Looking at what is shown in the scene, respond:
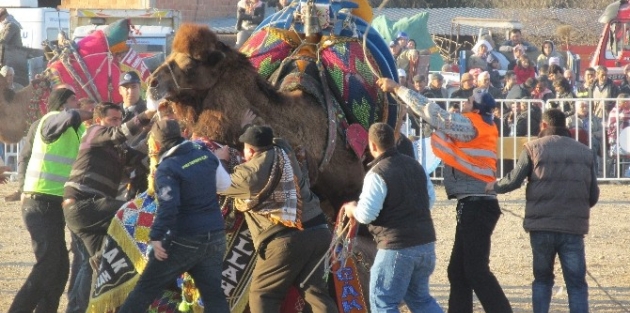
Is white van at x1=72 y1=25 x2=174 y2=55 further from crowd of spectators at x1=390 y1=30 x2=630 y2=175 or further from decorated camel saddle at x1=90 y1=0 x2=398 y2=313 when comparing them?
decorated camel saddle at x1=90 y1=0 x2=398 y2=313

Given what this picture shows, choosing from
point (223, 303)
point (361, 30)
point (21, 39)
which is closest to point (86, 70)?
point (361, 30)

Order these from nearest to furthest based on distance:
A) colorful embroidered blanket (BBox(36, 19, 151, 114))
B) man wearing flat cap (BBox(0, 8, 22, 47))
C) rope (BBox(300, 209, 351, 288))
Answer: rope (BBox(300, 209, 351, 288)) → colorful embroidered blanket (BBox(36, 19, 151, 114)) → man wearing flat cap (BBox(0, 8, 22, 47))

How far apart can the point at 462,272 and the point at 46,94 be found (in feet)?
21.9

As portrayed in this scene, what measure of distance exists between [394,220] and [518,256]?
473 cm

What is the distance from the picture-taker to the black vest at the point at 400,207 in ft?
24.2

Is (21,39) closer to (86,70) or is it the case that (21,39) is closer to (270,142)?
(86,70)

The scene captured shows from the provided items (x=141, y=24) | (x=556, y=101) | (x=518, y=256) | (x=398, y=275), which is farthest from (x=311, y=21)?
(x=141, y=24)

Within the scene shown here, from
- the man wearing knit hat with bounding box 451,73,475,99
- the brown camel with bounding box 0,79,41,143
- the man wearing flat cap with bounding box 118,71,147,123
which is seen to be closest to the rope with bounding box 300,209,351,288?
the man wearing flat cap with bounding box 118,71,147,123

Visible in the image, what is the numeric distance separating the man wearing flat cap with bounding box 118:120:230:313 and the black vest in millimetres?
914

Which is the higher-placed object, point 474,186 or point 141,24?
point 141,24

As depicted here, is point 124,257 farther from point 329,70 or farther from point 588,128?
point 588,128

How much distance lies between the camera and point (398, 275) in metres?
7.45

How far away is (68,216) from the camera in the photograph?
8445mm

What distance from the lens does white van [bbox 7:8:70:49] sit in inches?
875
